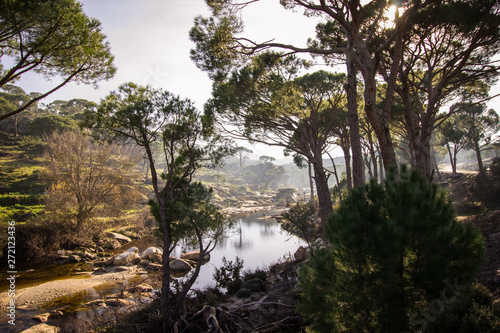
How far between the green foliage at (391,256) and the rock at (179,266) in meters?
12.5

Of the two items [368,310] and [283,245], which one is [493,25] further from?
[283,245]

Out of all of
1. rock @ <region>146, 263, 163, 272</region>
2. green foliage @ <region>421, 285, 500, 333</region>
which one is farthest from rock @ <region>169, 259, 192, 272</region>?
green foliage @ <region>421, 285, 500, 333</region>

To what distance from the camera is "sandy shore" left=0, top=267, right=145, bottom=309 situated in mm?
9555

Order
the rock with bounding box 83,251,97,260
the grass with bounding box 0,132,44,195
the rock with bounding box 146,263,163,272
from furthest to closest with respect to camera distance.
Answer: the grass with bounding box 0,132,44,195, the rock with bounding box 83,251,97,260, the rock with bounding box 146,263,163,272

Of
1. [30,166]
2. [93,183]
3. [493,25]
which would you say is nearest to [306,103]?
[493,25]

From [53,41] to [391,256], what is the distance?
10329 mm

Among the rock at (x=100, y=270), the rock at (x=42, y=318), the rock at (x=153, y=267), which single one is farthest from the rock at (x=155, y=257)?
the rock at (x=42, y=318)

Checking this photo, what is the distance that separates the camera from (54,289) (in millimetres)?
10750

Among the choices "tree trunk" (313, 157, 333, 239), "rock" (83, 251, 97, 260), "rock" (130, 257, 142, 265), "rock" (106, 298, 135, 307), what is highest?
"tree trunk" (313, 157, 333, 239)

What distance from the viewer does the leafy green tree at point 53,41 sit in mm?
6504

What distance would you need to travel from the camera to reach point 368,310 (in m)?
3.25

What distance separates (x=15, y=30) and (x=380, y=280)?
33.7 ft

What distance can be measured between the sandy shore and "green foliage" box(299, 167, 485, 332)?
1180 cm

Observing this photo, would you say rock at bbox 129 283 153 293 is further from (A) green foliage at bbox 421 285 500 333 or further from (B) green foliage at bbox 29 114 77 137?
(B) green foliage at bbox 29 114 77 137
